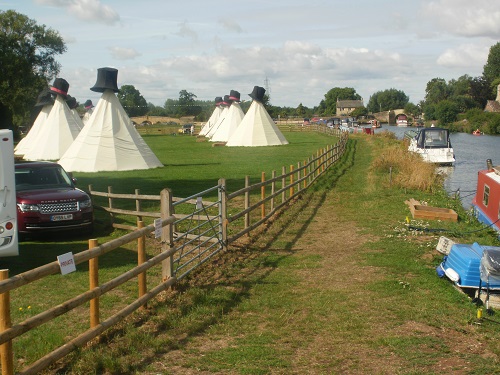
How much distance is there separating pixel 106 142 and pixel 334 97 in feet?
530

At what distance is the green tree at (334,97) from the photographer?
599 feet

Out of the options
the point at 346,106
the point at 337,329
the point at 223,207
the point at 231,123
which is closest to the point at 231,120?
the point at 231,123

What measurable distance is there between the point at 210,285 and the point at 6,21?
203ft

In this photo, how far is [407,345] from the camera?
6.38m

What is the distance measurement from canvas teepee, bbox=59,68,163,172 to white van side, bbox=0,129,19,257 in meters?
18.6

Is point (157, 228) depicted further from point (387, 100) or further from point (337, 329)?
point (387, 100)

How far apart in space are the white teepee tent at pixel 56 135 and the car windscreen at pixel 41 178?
25.1 metres

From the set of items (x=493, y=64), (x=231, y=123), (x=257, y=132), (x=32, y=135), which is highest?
(x=493, y=64)

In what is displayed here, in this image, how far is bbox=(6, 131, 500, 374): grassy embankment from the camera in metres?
5.89

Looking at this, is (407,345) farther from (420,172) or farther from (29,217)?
(420,172)

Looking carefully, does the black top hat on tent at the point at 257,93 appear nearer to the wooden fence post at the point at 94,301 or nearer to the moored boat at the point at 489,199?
the moored boat at the point at 489,199

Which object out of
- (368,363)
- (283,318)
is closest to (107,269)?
(283,318)

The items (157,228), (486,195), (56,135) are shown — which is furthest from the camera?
(56,135)

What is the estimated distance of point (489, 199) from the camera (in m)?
15.5
